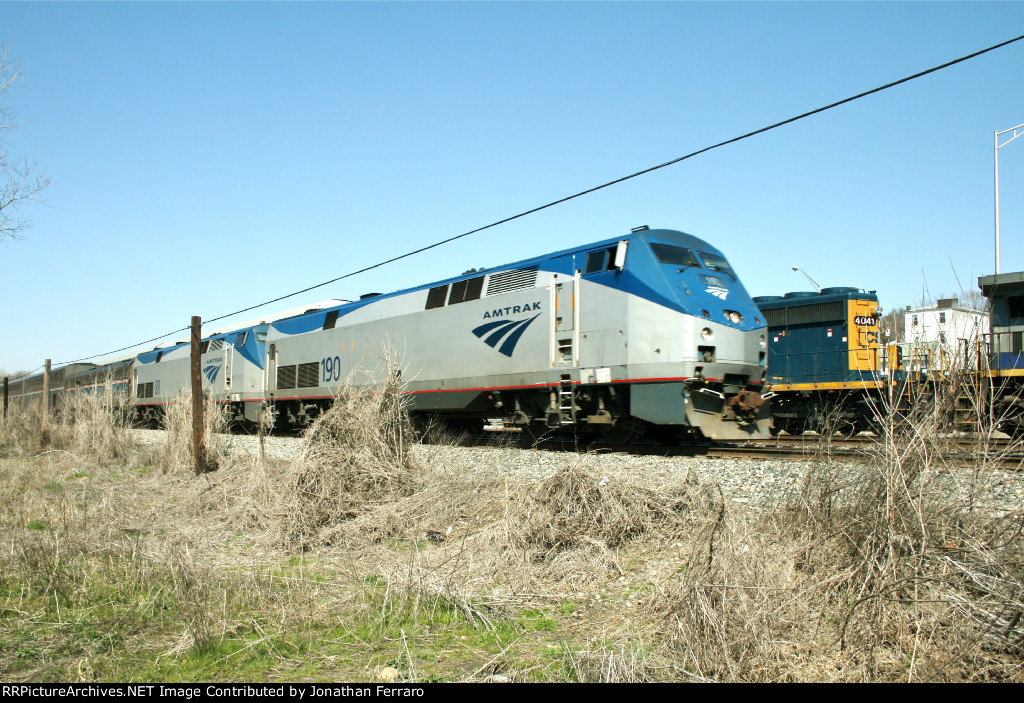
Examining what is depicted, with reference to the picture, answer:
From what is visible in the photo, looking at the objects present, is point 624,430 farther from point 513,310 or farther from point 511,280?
point 511,280

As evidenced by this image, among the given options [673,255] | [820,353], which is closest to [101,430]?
[673,255]

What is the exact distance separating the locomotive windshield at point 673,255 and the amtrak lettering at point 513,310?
247 cm

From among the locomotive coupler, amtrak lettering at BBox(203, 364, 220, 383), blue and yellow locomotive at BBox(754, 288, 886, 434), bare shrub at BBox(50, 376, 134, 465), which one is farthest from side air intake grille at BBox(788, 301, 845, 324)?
amtrak lettering at BBox(203, 364, 220, 383)

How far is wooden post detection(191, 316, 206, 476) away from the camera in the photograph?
36.7 feet

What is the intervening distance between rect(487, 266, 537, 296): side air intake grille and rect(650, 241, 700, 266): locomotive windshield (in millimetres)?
2519

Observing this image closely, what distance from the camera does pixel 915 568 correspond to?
371 centimetres

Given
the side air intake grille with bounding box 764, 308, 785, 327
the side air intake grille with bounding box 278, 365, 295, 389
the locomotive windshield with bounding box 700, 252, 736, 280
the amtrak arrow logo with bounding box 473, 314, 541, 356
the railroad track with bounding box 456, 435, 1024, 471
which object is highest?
the locomotive windshield with bounding box 700, 252, 736, 280

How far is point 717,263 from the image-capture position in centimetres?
1250

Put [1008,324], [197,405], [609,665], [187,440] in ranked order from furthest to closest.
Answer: [1008,324], [187,440], [197,405], [609,665]

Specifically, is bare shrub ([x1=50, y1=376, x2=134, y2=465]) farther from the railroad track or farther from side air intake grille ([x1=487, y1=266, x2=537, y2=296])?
side air intake grille ([x1=487, y1=266, x2=537, y2=296])

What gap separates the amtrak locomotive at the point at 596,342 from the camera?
10922 millimetres

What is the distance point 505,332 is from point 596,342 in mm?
2279

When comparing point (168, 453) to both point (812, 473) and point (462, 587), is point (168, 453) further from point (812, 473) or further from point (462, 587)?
point (812, 473)

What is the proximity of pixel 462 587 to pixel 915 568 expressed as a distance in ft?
10.0
